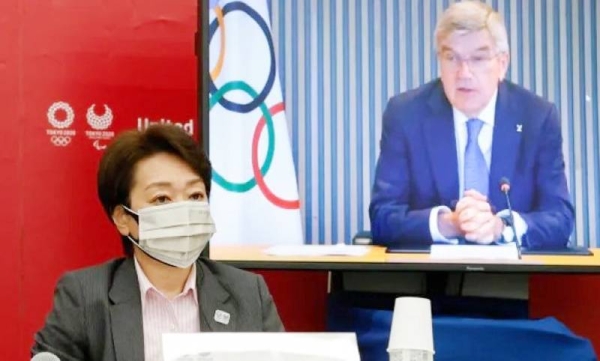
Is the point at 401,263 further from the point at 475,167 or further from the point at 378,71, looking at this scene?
the point at 378,71

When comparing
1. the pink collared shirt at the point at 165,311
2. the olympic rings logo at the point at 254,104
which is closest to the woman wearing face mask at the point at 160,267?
the pink collared shirt at the point at 165,311

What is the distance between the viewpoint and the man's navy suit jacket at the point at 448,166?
9.03 ft

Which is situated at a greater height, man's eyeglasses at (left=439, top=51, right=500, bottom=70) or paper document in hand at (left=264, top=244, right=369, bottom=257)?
man's eyeglasses at (left=439, top=51, right=500, bottom=70)

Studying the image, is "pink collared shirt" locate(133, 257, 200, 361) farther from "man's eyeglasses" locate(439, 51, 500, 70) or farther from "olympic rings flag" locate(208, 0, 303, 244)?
"man's eyeglasses" locate(439, 51, 500, 70)

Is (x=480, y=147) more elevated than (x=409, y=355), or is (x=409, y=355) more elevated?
(x=480, y=147)

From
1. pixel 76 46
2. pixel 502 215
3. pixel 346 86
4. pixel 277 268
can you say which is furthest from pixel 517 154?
pixel 76 46

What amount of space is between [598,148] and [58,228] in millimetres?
1800

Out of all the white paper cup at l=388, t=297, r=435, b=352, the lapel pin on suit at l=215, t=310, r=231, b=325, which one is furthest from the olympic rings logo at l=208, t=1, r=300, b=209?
the white paper cup at l=388, t=297, r=435, b=352

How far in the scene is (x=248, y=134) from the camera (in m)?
2.81

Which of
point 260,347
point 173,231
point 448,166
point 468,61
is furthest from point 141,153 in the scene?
point 468,61

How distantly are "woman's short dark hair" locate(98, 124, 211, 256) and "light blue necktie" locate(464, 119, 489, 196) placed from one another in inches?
41.8

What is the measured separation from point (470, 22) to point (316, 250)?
2.89ft

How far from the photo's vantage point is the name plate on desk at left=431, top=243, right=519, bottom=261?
2.70 metres

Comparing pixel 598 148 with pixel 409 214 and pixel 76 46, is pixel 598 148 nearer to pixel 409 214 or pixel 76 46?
pixel 409 214
